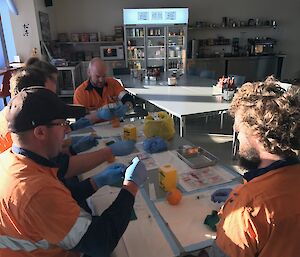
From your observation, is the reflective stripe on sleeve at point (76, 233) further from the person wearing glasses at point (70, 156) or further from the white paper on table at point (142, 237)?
the person wearing glasses at point (70, 156)

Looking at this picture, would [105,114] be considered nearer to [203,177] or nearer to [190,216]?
[203,177]

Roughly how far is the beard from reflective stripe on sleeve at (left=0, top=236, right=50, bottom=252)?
2.39 feet

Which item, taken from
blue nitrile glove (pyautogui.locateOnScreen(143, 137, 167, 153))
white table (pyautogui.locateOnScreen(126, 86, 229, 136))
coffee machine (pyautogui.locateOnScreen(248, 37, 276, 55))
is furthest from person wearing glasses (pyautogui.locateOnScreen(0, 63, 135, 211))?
coffee machine (pyautogui.locateOnScreen(248, 37, 276, 55))

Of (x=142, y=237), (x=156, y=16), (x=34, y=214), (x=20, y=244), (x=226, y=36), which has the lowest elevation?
(x=142, y=237)

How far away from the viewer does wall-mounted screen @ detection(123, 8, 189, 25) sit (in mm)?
6473

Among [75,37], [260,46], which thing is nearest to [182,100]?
[75,37]

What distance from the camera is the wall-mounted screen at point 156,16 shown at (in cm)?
647

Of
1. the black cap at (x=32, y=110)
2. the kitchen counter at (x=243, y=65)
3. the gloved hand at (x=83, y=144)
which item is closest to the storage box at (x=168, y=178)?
the black cap at (x=32, y=110)

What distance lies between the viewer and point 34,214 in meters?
0.81

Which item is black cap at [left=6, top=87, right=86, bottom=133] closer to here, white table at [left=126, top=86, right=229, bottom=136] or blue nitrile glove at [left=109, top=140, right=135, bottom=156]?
blue nitrile glove at [left=109, top=140, right=135, bottom=156]

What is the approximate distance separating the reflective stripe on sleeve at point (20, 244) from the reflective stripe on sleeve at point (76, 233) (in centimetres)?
6

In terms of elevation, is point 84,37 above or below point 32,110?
above

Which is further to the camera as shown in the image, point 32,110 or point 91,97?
point 91,97

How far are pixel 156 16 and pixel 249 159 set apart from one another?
6.29m
